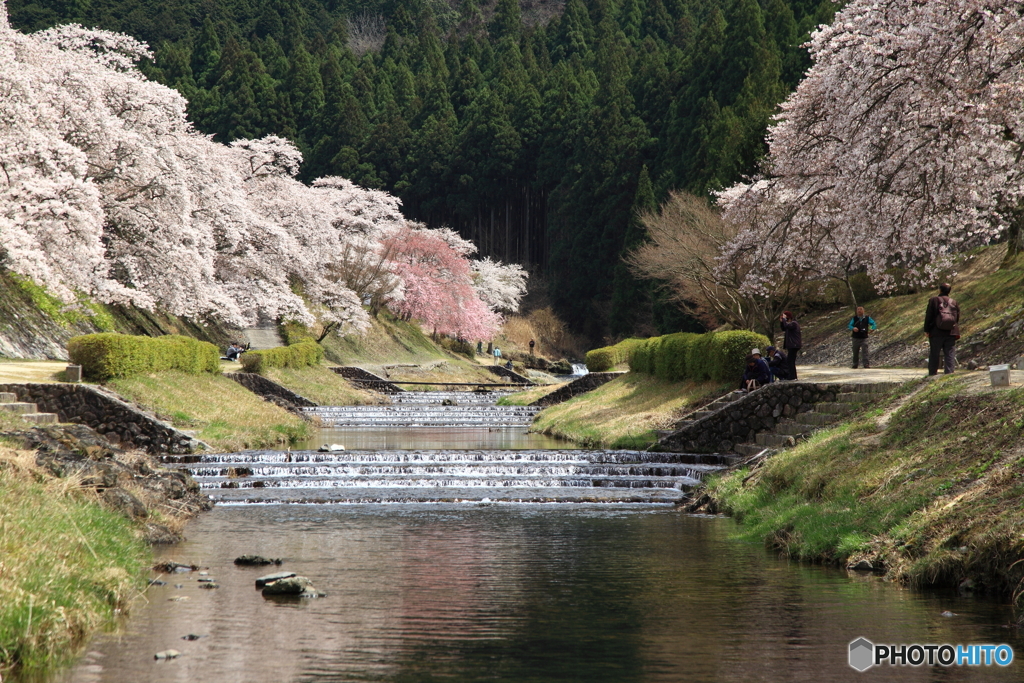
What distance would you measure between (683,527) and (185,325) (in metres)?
33.3

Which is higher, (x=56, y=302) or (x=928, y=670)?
(x=56, y=302)

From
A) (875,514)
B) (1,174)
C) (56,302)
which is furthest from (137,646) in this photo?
(56,302)

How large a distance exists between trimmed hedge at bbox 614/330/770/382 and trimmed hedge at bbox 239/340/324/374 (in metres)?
13.4

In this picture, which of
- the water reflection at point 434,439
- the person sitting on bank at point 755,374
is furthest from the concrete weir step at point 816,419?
the water reflection at point 434,439

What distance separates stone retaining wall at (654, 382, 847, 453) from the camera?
19.3 m

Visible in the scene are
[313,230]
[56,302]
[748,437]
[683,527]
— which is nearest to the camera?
[683,527]

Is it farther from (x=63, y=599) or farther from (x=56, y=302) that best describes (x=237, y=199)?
(x=63, y=599)

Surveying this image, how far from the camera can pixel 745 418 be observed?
20.0 metres

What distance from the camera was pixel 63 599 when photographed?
7.47 m

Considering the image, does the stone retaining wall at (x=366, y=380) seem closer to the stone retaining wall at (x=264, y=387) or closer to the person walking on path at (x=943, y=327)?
the stone retaining wall at (x=264, y=387)

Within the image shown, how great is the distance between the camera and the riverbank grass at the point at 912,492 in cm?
941

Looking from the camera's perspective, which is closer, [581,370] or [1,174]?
[1,174]

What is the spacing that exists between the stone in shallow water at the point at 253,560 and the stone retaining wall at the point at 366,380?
32482 millimetres

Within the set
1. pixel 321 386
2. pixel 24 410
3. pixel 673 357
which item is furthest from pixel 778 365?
pixel 321 386
